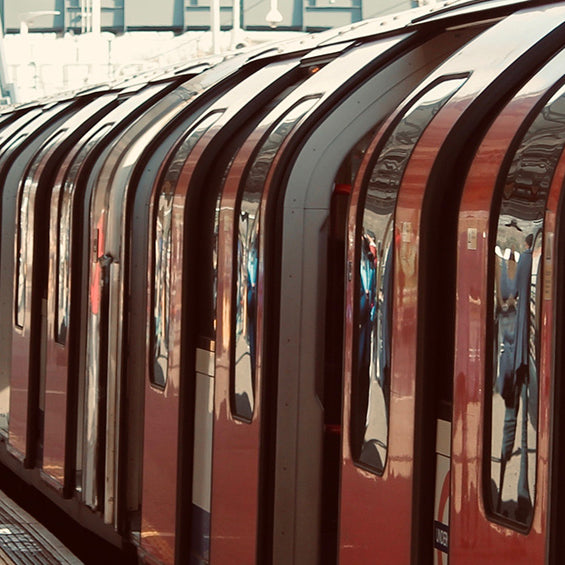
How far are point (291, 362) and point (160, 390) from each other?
54.7 inches

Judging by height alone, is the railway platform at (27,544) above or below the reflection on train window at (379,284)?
below

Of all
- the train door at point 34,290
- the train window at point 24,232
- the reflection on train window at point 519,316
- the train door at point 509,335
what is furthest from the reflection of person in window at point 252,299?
the train window at point 24,232

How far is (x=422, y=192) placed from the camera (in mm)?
4285

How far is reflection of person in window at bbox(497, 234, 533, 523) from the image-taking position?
3732 mm

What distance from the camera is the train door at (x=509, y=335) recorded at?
12.0 feet

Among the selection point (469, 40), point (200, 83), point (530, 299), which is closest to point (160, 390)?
point (200, 83)

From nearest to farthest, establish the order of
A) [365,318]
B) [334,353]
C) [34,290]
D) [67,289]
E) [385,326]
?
[385,326], [365,318], [334,353], [67,289], [34,290]

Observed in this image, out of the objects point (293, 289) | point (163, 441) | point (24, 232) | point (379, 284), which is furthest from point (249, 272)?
point (24, 232)

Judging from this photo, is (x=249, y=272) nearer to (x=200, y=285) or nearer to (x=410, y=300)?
(x=200, y=285)

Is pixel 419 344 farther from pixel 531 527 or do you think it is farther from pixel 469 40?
pixel 469 40

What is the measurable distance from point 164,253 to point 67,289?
1.80 meters

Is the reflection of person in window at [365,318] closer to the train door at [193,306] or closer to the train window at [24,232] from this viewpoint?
the train door at [193,306]

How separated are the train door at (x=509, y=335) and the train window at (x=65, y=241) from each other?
15.0 feet

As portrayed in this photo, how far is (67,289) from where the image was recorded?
27.2 ft
